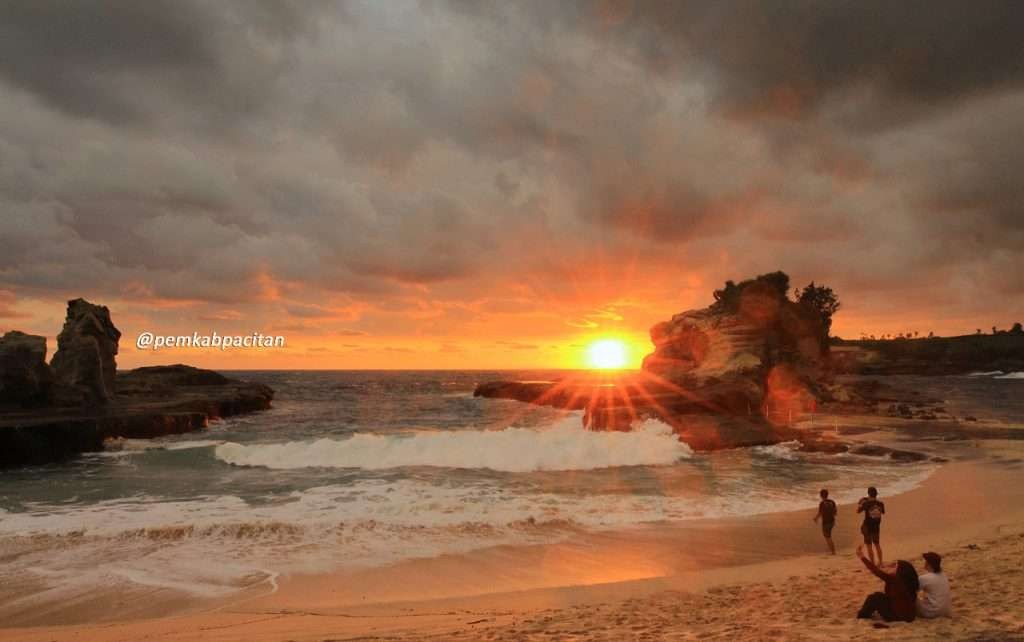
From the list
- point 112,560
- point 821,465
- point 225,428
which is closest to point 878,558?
point 821,465

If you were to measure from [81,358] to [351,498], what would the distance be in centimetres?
4418

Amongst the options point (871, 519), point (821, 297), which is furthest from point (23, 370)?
point (821, 297)

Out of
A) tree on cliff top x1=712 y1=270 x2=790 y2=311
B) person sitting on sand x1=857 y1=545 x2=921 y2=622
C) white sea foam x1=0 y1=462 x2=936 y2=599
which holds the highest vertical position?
tree on cliff top x1=712 y1=270 x2=790 y2=311

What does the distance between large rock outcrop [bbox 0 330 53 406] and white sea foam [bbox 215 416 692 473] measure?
22.6 meters

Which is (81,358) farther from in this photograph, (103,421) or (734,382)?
(734,382)

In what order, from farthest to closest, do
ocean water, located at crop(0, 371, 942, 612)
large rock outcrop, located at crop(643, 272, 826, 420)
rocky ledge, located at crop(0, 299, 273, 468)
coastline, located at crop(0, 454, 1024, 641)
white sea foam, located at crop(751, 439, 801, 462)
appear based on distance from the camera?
large rock outcrop, located at crop(643, 272, 826, 420) → rocky ledge, located at crop(0, 299, 273, 468) → white sea foam, located at crop(751, 439, 801, 462) → ocean water, located at crop(0, 371, 942, 612) → coastline, located at crop(0, 454, 1024, 641)

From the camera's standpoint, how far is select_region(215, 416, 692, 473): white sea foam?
30.9 m

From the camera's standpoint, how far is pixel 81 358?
172ft

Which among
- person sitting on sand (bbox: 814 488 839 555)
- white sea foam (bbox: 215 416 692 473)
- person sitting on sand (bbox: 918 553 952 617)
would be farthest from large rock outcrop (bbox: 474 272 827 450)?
person sitting on sand (bbox: 918 553 952 617)

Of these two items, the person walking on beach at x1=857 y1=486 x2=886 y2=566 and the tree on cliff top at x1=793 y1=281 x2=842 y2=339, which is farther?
the tree on cliff top at x1=793 y1=281 x2=842 y2=339

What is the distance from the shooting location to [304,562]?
47.4ft

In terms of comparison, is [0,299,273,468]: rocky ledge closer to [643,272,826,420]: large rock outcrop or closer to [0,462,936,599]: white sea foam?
[0,462,936,599]: white sea foam

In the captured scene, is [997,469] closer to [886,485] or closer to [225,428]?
[886,485]

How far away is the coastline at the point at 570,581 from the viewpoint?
32.7ft
